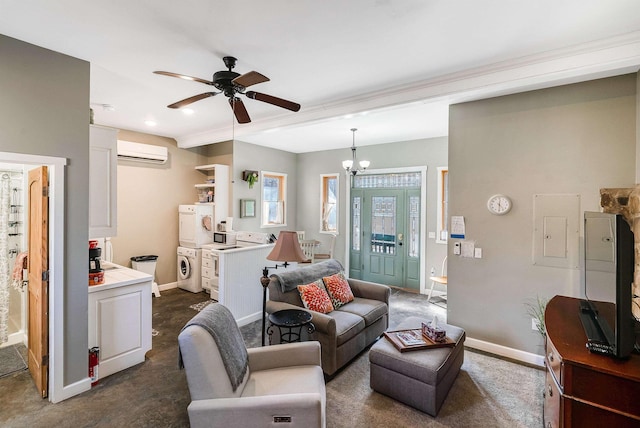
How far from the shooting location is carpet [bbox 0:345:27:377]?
9.48 feet

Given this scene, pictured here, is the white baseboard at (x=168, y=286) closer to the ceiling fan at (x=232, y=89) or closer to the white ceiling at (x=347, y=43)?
the white ceiling at (x=347, y=43)

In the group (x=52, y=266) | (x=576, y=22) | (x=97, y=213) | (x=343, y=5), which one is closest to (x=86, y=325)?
(x=52, y=266)

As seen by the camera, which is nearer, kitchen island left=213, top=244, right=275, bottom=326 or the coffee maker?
the coffee maker

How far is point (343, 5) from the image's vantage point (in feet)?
6.39

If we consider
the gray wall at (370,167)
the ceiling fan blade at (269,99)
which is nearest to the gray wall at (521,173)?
the gray wall at (370,167)

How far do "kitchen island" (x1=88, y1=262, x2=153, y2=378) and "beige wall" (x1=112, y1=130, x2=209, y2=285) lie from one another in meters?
2.27

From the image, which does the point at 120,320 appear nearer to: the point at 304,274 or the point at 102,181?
the point at 102,181

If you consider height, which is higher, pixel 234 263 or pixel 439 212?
pixel 439 212

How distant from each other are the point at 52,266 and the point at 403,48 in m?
3.38

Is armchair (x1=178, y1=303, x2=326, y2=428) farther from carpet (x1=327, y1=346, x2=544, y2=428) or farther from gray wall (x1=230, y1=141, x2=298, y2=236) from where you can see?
gray wall (x1=230, y1=141, x2=298, y2=236)

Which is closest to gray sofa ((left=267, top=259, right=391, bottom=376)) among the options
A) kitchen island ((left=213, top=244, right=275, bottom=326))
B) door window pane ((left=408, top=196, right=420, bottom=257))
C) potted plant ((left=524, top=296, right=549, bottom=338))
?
kitchen island ((left=213, top=244, right=275, bottom=326))

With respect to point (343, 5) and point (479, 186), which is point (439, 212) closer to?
point (479, 186)

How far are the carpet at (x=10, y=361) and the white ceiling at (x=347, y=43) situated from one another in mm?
2958

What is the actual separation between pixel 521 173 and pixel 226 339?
10.6ft
